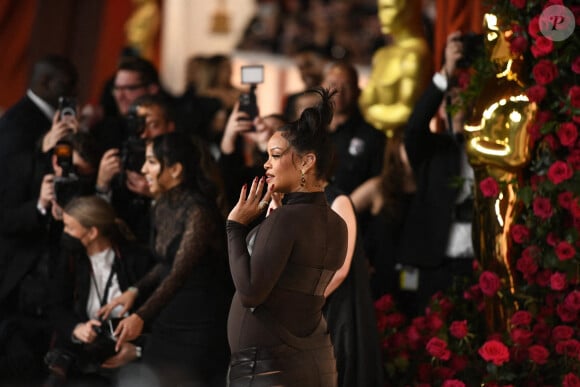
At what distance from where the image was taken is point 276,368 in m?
3.64

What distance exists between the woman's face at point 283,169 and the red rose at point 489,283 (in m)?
1.39

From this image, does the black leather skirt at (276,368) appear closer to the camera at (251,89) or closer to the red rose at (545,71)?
the red rose at (545,71)

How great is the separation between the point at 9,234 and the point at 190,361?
133 centimetres

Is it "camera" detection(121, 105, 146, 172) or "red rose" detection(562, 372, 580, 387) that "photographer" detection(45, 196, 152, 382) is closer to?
"camera" detection(121, 105, 146, 172)

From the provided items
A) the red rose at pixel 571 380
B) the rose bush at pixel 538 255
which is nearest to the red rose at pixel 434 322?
the rose bush at pixel 538 255

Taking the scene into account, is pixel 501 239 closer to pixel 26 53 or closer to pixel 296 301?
pixel 296 301

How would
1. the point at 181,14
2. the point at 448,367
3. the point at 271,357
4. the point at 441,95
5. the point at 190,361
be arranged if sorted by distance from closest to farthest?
1. the point at 271,357
2. the point at 190,361
3. the point at 448,367
4. the point at 441,95
5. the point at 181,14

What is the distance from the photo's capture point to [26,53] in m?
8.92

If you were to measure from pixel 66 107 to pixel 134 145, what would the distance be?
0.34 m

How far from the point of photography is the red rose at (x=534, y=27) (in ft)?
15.7

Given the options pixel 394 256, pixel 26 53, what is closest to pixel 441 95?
pixel 394 256

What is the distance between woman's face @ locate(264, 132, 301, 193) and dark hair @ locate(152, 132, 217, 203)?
44.2 inches

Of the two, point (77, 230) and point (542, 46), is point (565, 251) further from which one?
point (77, 230)

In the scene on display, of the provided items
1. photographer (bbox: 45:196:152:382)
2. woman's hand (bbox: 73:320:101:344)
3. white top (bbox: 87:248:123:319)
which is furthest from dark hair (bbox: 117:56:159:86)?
woman's hand (bbox: 73:320:101:344)
